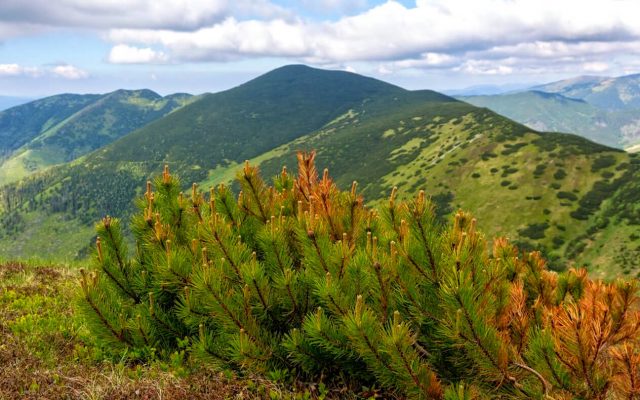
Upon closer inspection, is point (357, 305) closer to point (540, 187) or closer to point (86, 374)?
point (86, 374)

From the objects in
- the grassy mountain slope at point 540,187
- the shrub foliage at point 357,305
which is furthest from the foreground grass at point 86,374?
the grassy mountain slope at point 540,187

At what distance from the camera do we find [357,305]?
3.84m

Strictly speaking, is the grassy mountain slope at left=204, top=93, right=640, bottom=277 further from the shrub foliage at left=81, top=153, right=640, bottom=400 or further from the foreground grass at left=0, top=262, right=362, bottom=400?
the foreground grass at left=0, top=262, right=362, bottom=400

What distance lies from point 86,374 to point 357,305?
11.0ft

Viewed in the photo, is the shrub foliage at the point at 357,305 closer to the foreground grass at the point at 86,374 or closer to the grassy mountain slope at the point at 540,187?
the foreground grass at the point at 86,374

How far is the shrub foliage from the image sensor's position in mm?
3695

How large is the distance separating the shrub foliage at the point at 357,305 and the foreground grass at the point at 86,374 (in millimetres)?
217

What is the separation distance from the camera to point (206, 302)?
4598mm

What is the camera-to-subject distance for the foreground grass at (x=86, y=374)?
4531 mm

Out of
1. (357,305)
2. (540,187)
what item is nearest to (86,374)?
(357,305)

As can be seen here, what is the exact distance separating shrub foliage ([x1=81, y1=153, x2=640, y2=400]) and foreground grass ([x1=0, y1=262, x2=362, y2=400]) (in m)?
0.22

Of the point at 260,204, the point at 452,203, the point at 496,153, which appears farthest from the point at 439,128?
the point at 260,204

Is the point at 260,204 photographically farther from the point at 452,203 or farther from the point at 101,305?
the point at 452,203

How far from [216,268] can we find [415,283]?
2.15m
